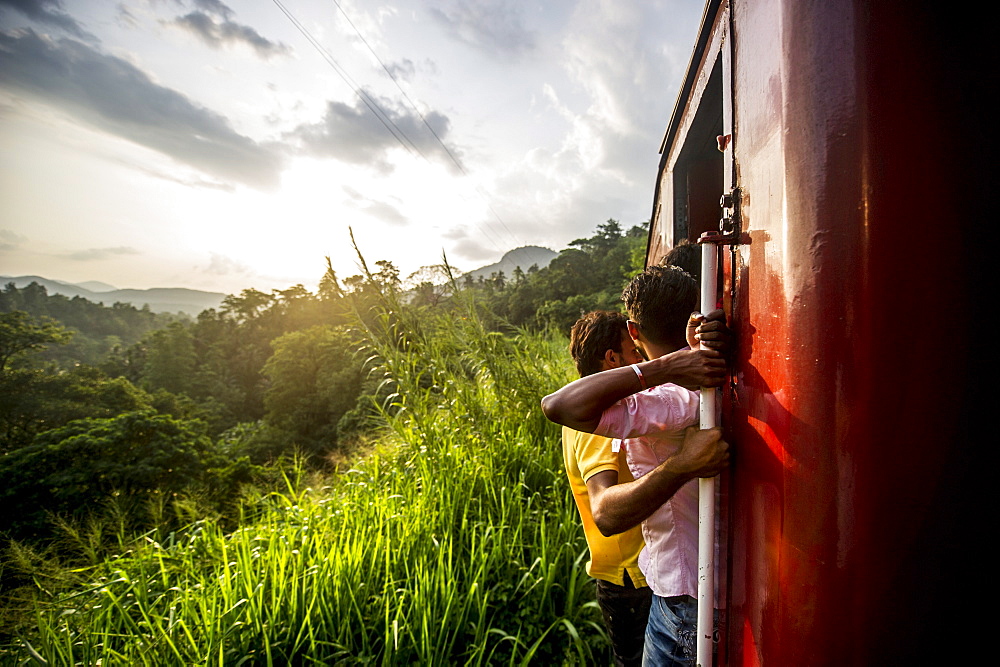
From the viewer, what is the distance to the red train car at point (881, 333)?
24.5 inches

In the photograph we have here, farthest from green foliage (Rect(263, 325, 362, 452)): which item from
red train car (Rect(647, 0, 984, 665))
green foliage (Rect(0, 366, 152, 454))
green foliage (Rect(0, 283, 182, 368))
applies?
red train car (Rect(647, 0, 984, 665))

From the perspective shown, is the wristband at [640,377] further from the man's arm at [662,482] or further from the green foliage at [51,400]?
the green foliage at [51,400]

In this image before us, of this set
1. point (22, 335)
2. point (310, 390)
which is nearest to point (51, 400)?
point (22, 335)

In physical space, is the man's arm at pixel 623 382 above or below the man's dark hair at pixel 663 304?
below

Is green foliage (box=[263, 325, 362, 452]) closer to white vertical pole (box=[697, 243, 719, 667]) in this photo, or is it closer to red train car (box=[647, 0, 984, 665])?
white vertical pole (box=[697, 243, 719, 667])

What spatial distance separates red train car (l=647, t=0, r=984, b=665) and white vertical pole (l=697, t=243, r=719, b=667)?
0.52 feet

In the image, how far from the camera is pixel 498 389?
12.7 ft

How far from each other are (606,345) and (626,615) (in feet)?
3.34

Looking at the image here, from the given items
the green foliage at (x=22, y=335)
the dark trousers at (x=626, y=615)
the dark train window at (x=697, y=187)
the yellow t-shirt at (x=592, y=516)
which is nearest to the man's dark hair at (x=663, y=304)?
the yellow t-shirt at (x=592, y=516)

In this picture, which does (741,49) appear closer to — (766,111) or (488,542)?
(766,111)

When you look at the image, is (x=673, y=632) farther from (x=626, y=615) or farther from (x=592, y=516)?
(x=626, y=615)

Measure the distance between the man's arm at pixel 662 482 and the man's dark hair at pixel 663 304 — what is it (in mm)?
332

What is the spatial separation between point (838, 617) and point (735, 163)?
2.85ft

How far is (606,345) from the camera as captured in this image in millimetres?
1552
